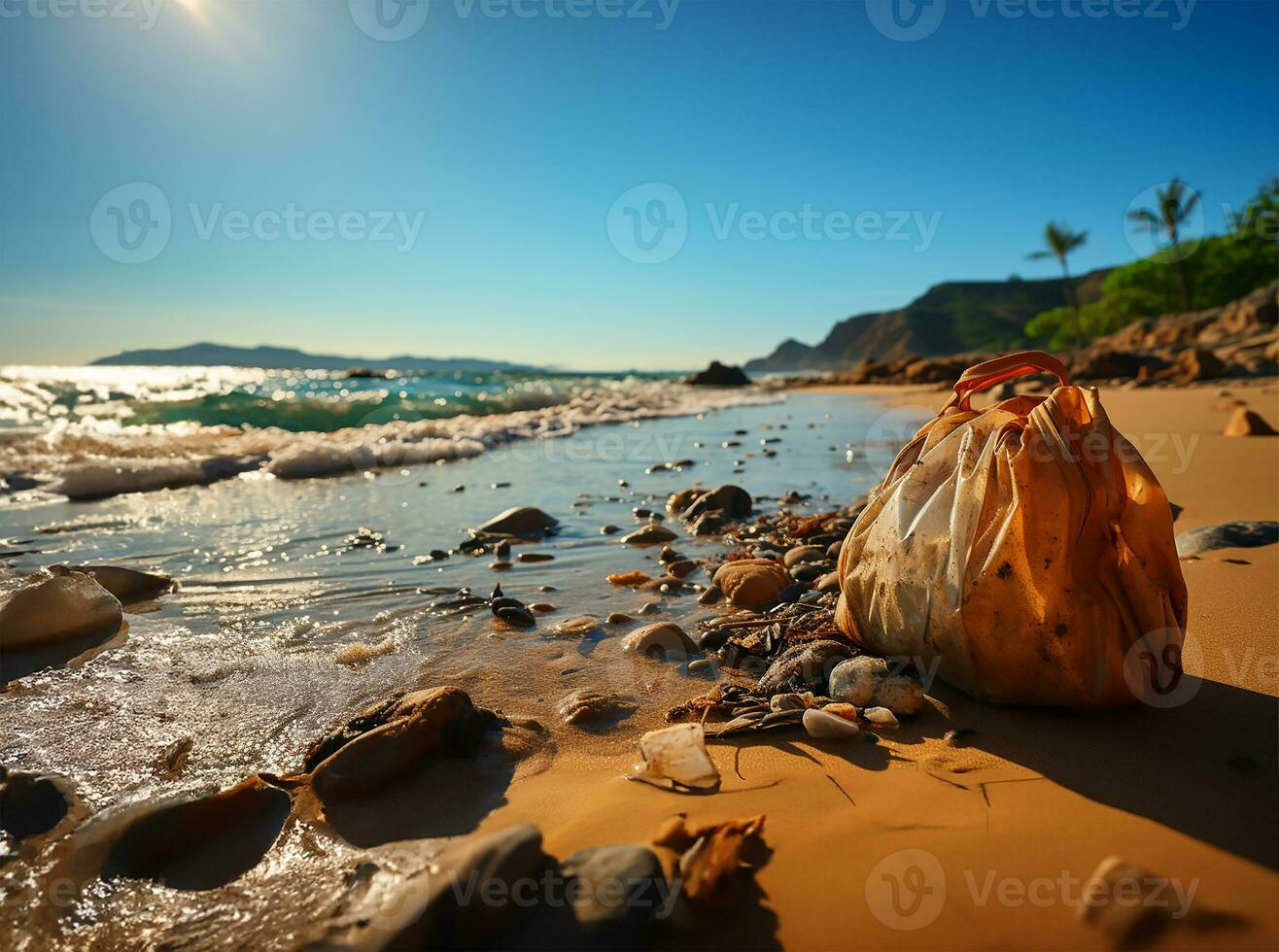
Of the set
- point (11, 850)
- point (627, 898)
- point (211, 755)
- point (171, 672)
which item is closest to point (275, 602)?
point (171, 672)

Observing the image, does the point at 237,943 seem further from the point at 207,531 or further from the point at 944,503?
the point at 207,531

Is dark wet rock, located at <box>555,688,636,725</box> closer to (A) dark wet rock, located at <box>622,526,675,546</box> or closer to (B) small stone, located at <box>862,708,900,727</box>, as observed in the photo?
(B) small stone, located at <box>862,708,900,727</box>

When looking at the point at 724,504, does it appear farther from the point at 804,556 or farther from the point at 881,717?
the point at 881,717

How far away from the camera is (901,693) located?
2.24 m

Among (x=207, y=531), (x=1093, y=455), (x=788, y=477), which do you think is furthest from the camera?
(x=788, y=477)

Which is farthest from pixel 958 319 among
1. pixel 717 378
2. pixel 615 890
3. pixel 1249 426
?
pixel 615 890

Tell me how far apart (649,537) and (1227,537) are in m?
3.44

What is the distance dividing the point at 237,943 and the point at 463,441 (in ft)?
35.1

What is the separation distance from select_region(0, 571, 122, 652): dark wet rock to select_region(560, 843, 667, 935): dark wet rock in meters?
2.98

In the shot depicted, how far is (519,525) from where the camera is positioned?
5574 millimetres

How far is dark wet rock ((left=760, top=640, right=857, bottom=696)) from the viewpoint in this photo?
2496 mm

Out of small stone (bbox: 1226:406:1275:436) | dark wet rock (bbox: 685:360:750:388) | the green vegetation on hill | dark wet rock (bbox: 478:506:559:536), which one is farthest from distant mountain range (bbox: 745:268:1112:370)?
dark wet rock (bbox: 478:506:559:536)

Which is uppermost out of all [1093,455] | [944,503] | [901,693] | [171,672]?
[1093,455]

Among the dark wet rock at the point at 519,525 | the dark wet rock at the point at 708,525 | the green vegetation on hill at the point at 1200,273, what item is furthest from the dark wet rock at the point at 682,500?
the green vegetation on hill at the point at 1200,273
